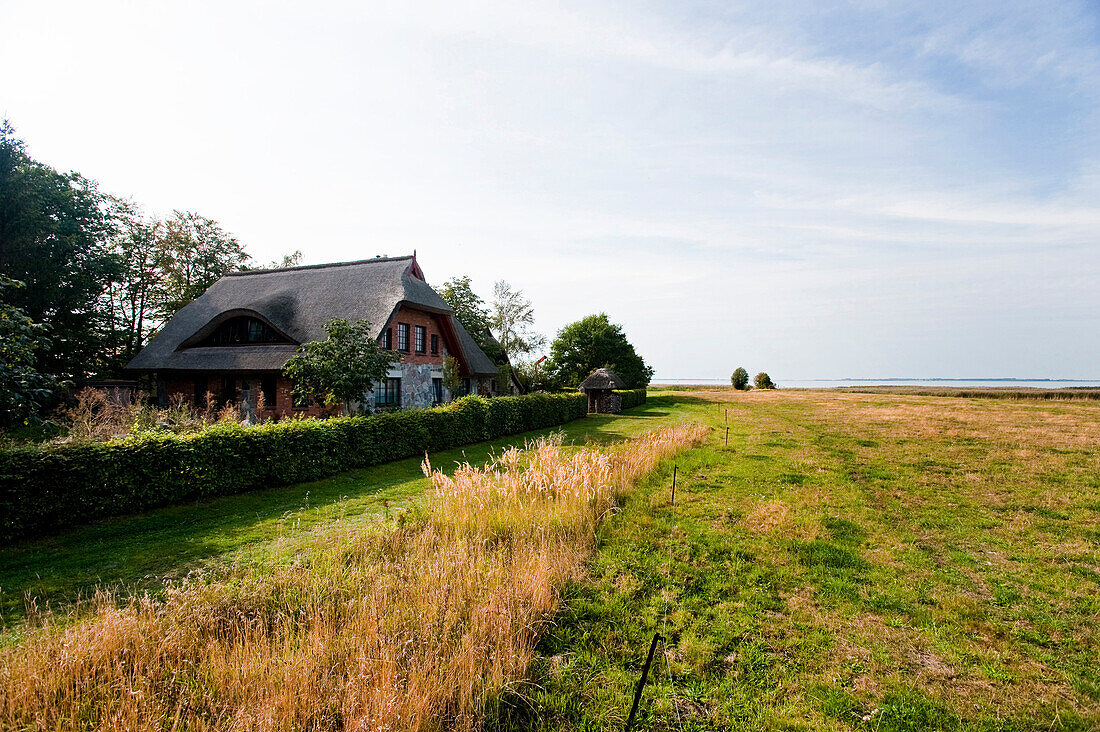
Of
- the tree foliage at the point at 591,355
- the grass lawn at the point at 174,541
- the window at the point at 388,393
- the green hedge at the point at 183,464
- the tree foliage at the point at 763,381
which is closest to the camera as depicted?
the grass lawn at the point at 174,541

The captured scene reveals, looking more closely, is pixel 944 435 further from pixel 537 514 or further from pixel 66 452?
pixel 66 452

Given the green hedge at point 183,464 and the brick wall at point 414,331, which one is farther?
the brick wall at point 414,331

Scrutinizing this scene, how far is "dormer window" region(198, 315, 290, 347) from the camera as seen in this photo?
2066 centimetres

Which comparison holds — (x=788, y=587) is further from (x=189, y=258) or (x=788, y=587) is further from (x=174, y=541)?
(x=189, y=258)

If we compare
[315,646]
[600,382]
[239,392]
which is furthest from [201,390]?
[600,382]

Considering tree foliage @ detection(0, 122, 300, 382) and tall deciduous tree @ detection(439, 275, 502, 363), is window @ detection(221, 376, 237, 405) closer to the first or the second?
tree foliage @ detection(0, 122, 300, 382)

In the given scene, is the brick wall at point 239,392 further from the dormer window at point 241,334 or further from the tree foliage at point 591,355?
the tree foliage at point 591,355

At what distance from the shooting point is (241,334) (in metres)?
21.1

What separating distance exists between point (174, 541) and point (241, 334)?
54.3ft

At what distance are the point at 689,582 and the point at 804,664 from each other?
153 cm

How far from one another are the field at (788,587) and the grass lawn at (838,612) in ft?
0.06

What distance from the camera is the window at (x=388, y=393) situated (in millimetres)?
20125

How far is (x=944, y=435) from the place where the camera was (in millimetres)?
16250

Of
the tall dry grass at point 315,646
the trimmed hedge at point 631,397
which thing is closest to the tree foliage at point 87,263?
the tall dry grass at point 315,646
